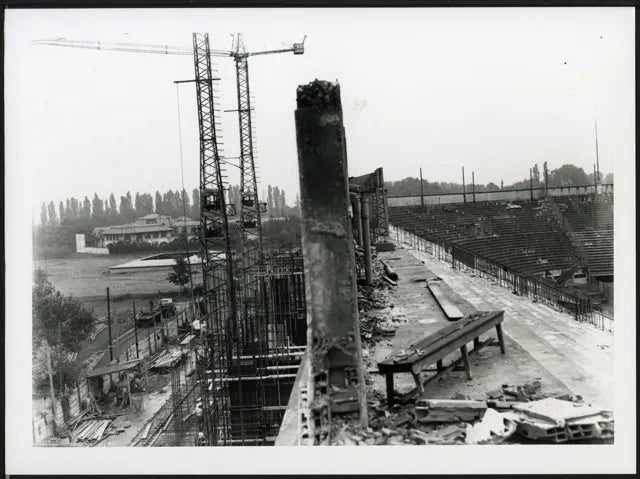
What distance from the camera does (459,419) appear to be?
17.7 feet

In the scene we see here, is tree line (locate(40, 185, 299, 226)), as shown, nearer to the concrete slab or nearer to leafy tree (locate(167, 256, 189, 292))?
leafy tree (locate(167, 256, 189, 292))

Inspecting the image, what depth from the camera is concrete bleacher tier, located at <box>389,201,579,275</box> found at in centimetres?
2730

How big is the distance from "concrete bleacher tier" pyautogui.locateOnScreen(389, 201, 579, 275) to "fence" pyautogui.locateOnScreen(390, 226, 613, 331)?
190 cm

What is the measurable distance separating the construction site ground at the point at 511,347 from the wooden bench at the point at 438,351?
0.62 feet

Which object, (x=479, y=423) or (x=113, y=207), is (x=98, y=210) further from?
(x=479, y=423)

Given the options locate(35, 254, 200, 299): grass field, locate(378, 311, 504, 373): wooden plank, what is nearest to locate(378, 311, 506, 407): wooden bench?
locate(378, 311, 504, 373): wooden plank

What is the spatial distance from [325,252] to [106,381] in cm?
1765

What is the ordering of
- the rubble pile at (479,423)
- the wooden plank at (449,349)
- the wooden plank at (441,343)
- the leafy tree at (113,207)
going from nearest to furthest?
the rubble pile at (479,423) < the wooden plank at (441,343) < the wooden plank at (449,349) < the leafy tree at (113,207)

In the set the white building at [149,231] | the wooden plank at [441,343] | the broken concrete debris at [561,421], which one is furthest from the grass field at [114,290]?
the broken concrete debris at [561,421]

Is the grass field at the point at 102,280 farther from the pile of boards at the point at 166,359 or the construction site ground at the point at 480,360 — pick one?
the construction site ground at the point at 480,360

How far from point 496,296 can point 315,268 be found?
915 cm

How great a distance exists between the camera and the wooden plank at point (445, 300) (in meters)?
10.2
